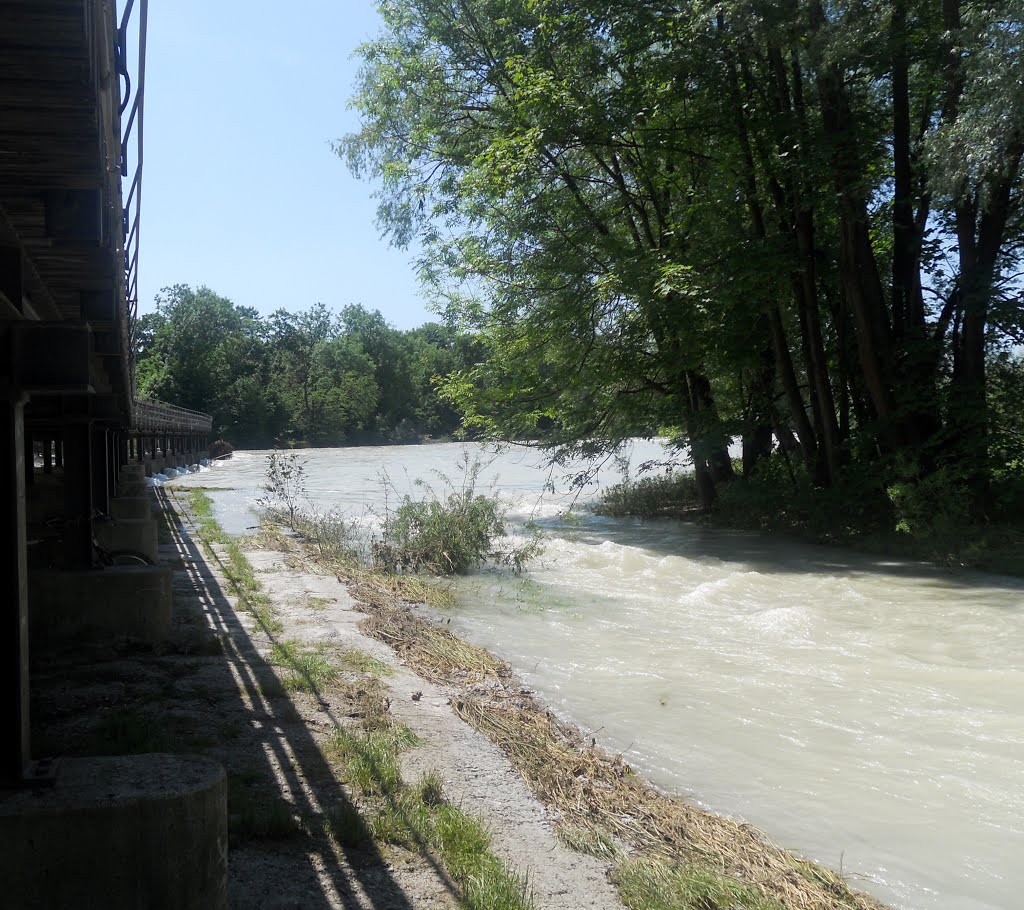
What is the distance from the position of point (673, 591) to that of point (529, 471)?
29750 mm

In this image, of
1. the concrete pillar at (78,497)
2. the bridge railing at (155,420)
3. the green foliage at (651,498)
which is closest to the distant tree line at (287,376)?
the bridge railing at (155,420)

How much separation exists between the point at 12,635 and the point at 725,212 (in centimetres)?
1674

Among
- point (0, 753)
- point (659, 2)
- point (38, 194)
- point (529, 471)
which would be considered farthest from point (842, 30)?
point (529, 471)

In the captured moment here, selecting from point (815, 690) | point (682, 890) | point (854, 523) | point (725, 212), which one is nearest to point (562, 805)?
point (682, 890)

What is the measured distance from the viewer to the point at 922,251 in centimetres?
1656

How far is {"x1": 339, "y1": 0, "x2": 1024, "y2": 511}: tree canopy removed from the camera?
48.1ft

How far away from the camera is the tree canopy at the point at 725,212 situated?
14664 mm

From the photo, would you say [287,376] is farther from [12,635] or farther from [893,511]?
[12,635]

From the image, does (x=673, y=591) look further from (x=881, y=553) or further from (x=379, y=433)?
A: (x=379, y=433)

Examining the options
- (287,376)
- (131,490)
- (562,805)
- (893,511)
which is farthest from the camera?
(287,376)

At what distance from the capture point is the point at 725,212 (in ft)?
58.5

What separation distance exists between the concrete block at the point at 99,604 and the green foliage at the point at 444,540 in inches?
226

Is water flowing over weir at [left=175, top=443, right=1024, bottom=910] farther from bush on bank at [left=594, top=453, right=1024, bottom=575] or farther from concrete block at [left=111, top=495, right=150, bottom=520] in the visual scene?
concrete block at [left=111, top=495, right=150, bottom=520]

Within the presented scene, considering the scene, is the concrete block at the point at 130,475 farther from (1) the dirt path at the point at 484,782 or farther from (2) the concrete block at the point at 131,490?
(1) the dirt path at the point at 484,782
